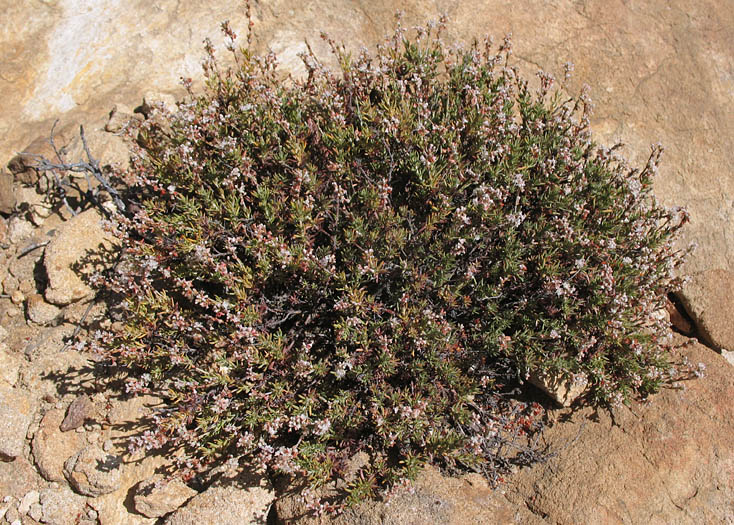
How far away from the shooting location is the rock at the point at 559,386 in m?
4.53

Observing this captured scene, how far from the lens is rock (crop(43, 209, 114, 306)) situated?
5.35 m

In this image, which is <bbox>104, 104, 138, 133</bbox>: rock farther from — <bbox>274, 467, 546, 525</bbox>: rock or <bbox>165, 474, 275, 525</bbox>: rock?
<bbox>274, 467, 546, 525</bbox>: rock

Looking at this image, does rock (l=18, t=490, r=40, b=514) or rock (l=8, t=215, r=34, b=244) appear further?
rock (l=8, t=215, r=34, b=244)

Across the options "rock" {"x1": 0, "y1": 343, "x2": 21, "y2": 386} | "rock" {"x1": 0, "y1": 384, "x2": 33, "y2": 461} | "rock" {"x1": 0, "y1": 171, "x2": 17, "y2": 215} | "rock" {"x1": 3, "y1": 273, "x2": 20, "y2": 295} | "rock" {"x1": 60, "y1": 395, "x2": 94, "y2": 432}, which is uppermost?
"rock" {"x1": 0, "y1": 171, "x2": 17, "y2": 215}

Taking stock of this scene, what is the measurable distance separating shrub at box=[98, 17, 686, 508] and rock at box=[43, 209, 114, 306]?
598 millimetres

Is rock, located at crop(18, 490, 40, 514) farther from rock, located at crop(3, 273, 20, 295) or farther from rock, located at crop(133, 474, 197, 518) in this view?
rock, located at crop(3, 273, 20, 295)

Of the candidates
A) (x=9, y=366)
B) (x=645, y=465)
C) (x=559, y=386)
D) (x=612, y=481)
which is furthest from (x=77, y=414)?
(x=645, y=465)

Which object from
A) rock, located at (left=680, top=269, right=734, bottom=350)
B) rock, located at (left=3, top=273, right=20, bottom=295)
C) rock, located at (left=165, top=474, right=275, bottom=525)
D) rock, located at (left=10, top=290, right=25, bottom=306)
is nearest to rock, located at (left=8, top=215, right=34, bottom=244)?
rock, located at (left=3, top=273, right=20, bottom=295)

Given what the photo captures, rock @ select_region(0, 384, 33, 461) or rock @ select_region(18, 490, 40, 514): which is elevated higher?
rock @ select_region(0, 384, 33, 461)

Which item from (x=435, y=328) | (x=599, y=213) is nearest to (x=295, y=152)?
(x=435, y=328)

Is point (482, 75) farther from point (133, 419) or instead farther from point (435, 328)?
point (133, 419)

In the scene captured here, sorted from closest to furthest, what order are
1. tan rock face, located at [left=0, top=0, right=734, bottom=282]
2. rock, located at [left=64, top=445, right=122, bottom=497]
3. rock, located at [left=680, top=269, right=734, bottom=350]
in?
rock, located at [left=64, top=445, right=122, bottom=497], rock, located at [left=680, top=269, right=734, bottom=350], tan rock face, located at [left=0, top=0, right=734, bottom=282]

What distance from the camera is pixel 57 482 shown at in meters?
4.81

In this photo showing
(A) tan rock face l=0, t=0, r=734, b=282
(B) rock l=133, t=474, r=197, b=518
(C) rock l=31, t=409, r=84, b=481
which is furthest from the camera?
(A) tan rock face l=0, t=0, r=734, b=282
